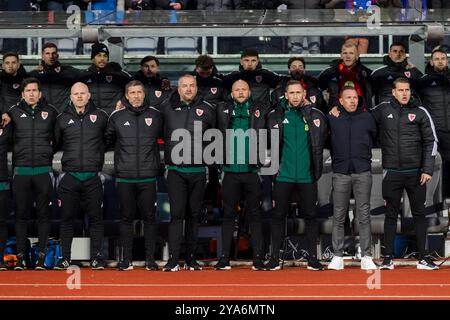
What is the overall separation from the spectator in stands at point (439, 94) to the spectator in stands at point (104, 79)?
11.3 feet

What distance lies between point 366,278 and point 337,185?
1355 mm

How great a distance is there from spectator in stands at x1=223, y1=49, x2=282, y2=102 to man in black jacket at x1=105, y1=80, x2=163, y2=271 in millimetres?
1573

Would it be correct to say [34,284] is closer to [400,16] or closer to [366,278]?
[366,278]

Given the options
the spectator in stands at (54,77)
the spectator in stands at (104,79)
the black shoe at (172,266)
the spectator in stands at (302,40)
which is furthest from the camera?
the spectator in stands at (302,40)

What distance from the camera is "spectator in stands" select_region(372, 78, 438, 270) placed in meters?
12.9

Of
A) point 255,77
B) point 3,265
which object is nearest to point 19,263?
point 3,265

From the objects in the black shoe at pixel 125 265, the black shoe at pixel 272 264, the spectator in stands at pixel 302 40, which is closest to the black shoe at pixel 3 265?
the black shoe at pixel 125 265

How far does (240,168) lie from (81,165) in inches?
66.3

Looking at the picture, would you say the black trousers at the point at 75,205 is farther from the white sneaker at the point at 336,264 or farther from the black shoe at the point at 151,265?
the white sneaker at the point at 336,264

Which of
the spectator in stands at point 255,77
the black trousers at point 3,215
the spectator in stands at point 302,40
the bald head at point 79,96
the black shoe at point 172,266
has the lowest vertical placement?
the black shoe at point 172,266

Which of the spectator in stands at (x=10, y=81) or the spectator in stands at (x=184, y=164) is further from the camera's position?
the spectator in stands at (x=10, y=81)

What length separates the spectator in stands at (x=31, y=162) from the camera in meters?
13.1

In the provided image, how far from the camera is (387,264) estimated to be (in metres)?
12.9

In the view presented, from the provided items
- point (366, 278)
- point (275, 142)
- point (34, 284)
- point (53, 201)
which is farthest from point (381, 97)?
point (34, 284)
